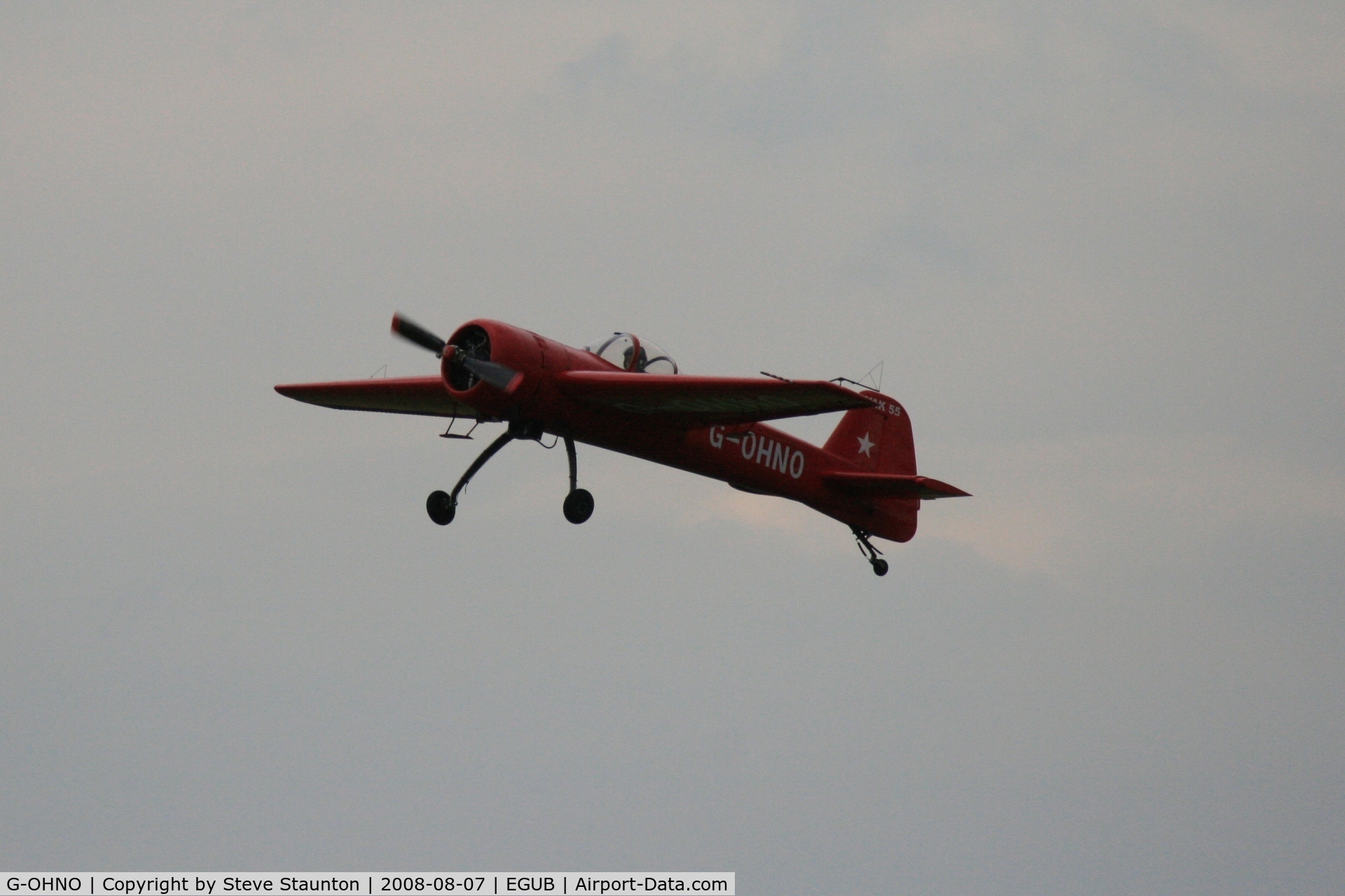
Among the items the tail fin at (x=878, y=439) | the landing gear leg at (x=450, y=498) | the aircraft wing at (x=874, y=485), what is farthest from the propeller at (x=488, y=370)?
the tail fin at (x=878, y=439)

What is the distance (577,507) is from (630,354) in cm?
193

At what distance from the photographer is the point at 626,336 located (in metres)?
22.0

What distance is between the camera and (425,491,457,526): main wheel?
846 inches

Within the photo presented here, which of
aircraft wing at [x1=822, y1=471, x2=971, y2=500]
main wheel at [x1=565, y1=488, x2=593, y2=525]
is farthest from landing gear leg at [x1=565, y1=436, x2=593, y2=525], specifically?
aircraft wing at [x1=822, y1=471, x2=971, y2=500]

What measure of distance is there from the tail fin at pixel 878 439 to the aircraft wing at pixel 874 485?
63 cm

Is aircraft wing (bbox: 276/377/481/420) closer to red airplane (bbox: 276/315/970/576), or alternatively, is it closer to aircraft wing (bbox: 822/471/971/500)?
red airplane (bbox: 276/315/970/576)

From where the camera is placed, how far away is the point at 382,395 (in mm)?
23688

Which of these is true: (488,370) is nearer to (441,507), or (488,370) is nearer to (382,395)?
(441,507)

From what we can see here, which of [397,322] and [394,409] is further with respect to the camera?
[394,409]

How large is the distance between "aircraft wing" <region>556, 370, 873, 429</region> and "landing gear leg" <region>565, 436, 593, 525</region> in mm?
648

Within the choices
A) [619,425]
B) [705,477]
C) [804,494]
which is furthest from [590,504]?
[804,494]

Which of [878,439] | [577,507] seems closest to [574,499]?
[577,507]

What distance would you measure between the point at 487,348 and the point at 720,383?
103 inches

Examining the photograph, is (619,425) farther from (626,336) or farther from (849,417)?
(849,417)
